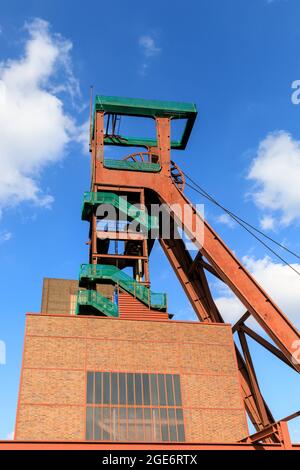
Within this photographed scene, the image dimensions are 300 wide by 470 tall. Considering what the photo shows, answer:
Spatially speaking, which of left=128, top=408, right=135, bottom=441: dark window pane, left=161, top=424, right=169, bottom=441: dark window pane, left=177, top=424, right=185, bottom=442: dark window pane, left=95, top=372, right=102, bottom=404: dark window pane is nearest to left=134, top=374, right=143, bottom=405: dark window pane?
left=128, top=408, right=135, bottom=441: dark window pane

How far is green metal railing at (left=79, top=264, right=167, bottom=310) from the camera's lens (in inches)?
818

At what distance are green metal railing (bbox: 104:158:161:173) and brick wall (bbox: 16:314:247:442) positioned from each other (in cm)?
848

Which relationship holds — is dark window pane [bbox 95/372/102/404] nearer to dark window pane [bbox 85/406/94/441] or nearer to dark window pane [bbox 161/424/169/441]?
dark window pane [bbox 85/406/94/441]

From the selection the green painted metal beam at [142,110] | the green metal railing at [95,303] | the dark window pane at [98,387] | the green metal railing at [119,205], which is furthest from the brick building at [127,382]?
the green painted metal beam at [142,110]

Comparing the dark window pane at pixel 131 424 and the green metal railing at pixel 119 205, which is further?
the green metal railing at pixel 119 205

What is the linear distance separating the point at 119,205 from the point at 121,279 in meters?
3.86

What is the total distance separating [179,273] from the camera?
24062 mm

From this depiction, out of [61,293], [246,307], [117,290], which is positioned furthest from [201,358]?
[61,293]

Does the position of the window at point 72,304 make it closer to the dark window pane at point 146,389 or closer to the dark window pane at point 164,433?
the dark window pane at point 146,389

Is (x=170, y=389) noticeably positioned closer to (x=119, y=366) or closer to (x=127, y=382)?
(x=127, y=382)

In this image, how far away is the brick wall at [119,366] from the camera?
1617 cm

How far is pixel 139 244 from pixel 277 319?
819 centimetres

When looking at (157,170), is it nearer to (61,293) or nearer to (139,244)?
(139,244)

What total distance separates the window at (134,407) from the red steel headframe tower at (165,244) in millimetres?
3688
